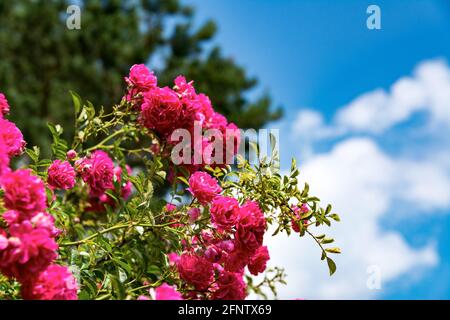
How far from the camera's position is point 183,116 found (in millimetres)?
1937

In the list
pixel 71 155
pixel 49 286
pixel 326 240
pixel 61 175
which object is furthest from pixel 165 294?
pixel 71 155

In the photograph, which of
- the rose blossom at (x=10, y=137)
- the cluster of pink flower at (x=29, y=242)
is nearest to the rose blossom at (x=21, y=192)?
the cluster of pink flower at (x=29, y=242)

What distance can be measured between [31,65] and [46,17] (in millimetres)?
1008

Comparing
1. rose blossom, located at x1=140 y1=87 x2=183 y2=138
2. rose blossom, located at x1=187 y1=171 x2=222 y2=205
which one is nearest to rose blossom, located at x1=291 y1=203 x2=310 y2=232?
Answer: rose blossom, located at x1=187 y1=171 x2=222 y2=205

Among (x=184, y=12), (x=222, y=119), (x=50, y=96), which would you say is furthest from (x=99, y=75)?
(x=222, y=119)

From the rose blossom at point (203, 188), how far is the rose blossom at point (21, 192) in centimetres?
52

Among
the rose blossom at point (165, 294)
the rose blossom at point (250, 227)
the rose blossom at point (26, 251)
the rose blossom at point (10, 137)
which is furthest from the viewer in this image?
the rose blossom at point (10, 137)

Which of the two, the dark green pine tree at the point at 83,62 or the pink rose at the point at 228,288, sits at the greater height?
the dark green pine tree at the point at 83,62

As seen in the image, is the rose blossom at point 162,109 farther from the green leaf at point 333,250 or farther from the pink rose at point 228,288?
the green leaf at point 333,250

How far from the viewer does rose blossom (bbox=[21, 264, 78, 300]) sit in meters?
1.29

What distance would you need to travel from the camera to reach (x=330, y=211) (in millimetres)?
1628

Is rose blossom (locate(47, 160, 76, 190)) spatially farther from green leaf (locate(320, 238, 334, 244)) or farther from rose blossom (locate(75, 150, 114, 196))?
green leaf (locate(320, 238, 334, 244))

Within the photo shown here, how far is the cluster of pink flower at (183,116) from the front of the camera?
6.23ft
